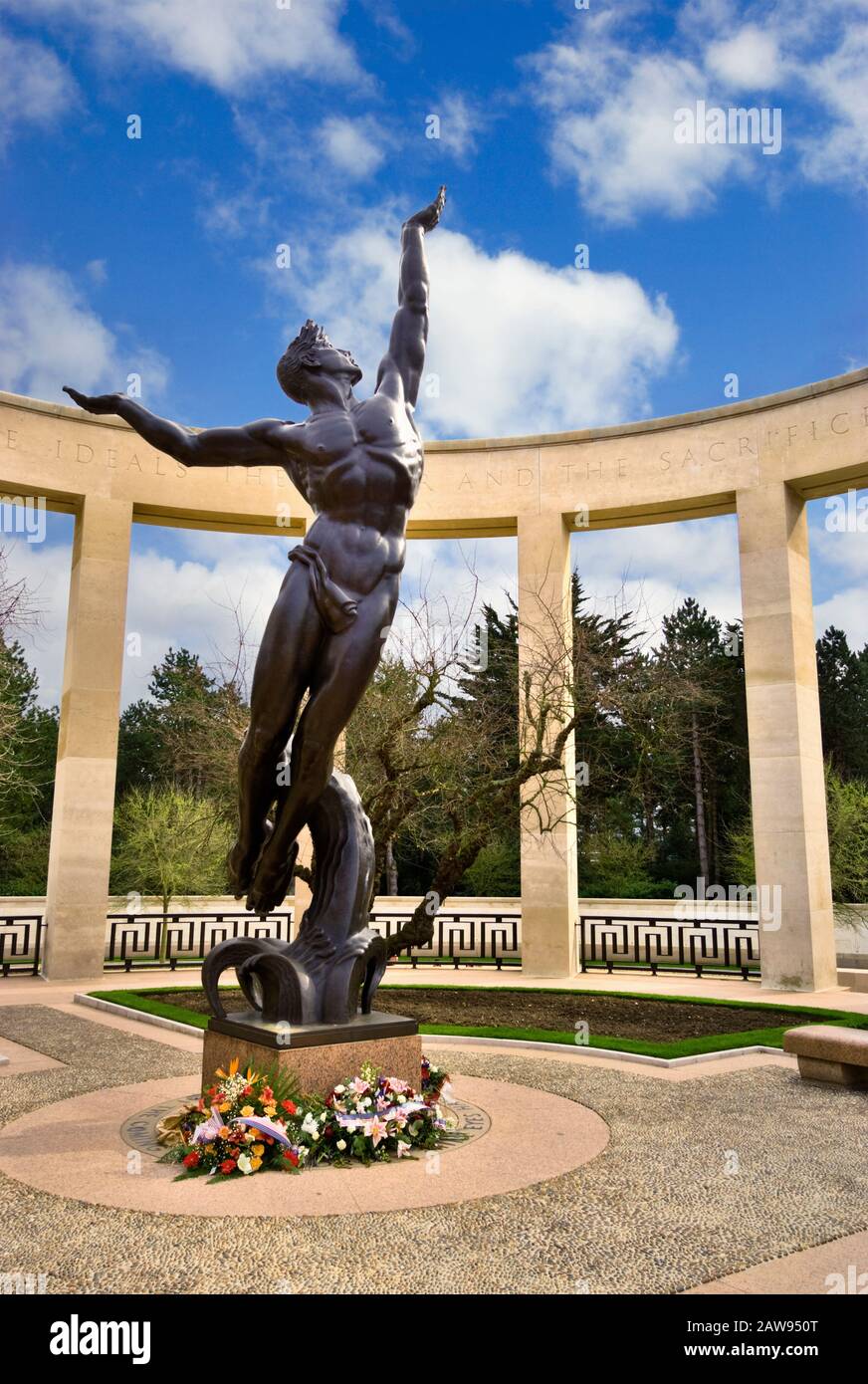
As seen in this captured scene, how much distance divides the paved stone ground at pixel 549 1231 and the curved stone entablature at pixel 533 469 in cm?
1117

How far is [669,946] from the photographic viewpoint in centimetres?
1900

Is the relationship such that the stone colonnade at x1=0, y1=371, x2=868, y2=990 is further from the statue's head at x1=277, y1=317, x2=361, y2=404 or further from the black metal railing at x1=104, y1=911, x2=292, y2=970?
the statue's head at x1=277, y1=317, x2=361, y2=404

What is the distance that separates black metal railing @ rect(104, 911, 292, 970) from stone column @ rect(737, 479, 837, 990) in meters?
7.90

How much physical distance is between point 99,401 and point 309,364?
1.33 m

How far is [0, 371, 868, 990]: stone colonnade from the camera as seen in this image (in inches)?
564

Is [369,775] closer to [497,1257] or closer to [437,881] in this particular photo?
[437,881]

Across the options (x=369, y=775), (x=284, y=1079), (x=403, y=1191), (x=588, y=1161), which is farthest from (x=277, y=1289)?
(x=369, y=775)

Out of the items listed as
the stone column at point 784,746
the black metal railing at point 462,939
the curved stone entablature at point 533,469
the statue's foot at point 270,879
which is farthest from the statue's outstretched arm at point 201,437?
the black metal railing at point 462,939

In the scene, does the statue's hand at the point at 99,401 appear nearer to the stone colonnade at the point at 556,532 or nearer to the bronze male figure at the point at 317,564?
the bronze male figure at the point at 317,564

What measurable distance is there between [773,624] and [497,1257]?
40.9 ft

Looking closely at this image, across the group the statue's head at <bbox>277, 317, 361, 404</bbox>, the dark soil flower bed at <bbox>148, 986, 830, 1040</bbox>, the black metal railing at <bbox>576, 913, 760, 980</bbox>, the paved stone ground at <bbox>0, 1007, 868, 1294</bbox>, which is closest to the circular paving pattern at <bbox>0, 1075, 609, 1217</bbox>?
the paved stone ground at <bbox>0, 1007, 868, 1294</bbox>

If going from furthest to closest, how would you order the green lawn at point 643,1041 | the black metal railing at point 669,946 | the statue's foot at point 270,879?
the black metal railing at point 669,946 → the green lawn at point 643,1041 → the statue's foot at point 270,879

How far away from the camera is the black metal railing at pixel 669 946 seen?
17.2 m

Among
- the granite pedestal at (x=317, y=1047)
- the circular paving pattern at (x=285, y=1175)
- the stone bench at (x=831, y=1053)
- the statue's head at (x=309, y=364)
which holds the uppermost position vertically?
the statue's head at (x=309, y=364)
